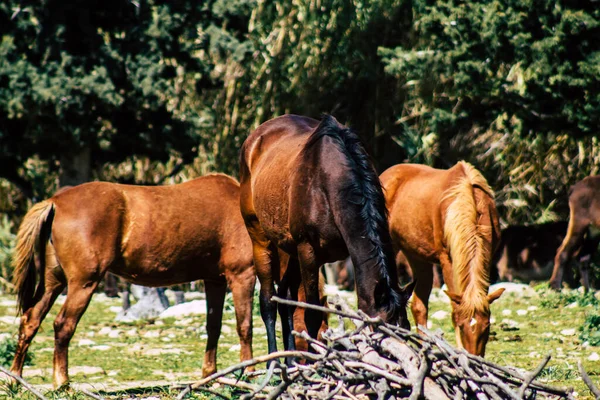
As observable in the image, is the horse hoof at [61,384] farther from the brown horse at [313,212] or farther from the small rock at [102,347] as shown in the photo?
the small rock at [102,347]

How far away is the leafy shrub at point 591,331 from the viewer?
29.9 feet

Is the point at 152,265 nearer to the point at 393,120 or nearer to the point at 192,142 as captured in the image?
the point at 192,142

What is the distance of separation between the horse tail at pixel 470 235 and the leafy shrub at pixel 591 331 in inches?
56.9

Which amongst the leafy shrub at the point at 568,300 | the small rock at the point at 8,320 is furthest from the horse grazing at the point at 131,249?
the leafy shrub at the point at 568,300

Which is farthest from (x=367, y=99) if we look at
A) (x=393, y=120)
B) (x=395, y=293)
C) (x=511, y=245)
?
(x=395, y=293)

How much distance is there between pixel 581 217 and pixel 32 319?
11.5 metres

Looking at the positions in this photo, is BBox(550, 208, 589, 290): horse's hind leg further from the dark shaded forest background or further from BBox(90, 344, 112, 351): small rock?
BBox(90, 344, 112, 351): small rock

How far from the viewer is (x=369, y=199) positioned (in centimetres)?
611

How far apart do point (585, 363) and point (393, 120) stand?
50.2 feet

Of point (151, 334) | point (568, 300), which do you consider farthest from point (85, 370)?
point (568, 300)

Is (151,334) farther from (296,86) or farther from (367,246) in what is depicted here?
(296,86)

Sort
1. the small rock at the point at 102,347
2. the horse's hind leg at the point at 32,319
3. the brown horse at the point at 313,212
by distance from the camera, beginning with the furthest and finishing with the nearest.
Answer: the small rock at the point at 102,347, the horse's hind leg at the point at 32,319, the brown horse at the point at 313,212

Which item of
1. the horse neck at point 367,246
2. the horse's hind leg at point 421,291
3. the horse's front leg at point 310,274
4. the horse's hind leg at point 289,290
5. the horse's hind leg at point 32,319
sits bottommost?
the horse's hind leg at point 421,291

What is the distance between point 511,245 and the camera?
21188mm
